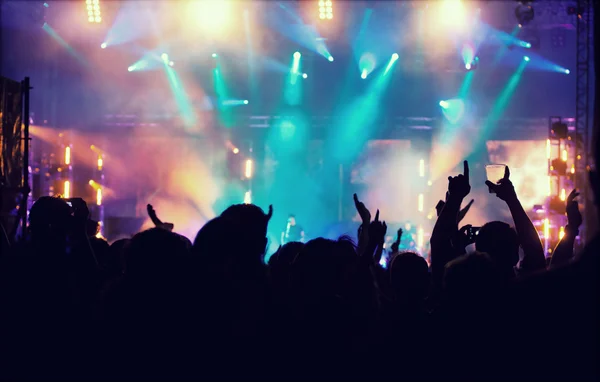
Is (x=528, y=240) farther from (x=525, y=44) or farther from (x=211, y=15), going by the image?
(x=525, y=44)

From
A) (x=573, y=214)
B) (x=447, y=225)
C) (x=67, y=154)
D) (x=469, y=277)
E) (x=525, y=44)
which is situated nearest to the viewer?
(x=469, y=277)

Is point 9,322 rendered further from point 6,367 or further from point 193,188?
point 193,188

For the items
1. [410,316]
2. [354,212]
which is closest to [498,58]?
[354,212]

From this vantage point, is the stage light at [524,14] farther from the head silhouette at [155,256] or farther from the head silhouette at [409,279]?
the head silhouette at [155,256]

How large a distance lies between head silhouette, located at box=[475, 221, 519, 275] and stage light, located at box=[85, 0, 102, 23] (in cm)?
1228

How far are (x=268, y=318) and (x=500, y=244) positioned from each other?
1714mm

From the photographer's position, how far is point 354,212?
1742 centimetres

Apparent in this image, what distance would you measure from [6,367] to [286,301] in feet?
3.04

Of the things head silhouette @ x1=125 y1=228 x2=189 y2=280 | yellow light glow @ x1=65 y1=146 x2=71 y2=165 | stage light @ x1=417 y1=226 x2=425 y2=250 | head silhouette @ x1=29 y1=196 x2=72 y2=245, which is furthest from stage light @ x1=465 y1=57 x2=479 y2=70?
head silhouette @ x1=125 y1=228 x2=189 y2=280

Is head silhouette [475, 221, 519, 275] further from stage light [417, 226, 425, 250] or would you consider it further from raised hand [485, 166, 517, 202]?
stage light [417, 226, 425, 250]

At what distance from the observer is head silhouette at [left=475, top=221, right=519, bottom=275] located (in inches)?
121

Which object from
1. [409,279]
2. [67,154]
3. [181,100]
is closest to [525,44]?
[181,100]

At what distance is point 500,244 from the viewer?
10.1ft

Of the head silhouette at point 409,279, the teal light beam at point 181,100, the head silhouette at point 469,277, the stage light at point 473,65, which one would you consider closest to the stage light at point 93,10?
the teal light beam at point 181,100
